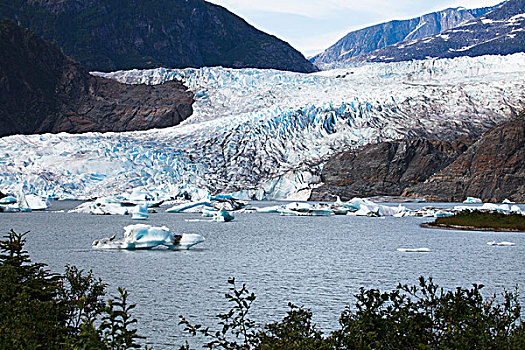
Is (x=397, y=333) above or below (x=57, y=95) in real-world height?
below

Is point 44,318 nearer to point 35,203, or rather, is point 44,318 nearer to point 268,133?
point 35,203

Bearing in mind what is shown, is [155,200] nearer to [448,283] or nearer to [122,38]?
[448,283]

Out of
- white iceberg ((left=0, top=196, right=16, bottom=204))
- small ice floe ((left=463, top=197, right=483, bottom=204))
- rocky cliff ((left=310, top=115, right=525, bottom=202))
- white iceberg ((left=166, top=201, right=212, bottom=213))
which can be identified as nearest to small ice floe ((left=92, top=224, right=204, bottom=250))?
white iceberg ((left=166, top=201, right=212, bottom=213))

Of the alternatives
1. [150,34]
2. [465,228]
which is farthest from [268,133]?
[150,34]

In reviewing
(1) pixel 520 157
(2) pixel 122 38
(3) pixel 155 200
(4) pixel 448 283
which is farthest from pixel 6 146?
(2) pixel 122 38

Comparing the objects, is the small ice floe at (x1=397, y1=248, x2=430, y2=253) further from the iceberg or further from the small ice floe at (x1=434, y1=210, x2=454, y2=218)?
the iceberg

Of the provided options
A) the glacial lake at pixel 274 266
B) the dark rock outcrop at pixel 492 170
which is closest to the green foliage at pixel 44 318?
the glacial lake at pixel 274 266
